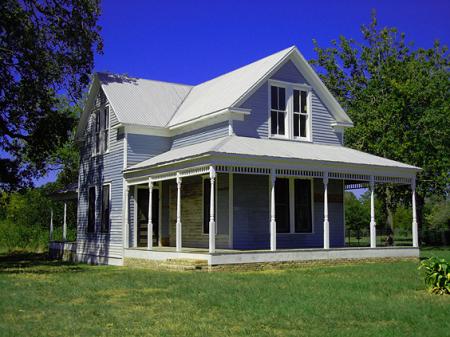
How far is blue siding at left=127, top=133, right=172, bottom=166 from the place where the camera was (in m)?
22.4

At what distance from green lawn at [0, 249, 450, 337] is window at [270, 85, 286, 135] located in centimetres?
747

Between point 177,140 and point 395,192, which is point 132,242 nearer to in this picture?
point 177,140

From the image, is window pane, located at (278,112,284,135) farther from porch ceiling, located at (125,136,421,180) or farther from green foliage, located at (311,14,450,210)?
green foliage, located at (311,14,450,210)

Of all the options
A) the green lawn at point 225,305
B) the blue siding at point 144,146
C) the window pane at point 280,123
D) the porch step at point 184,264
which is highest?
the window pane at point 280,123

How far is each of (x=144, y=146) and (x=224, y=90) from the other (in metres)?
4.05

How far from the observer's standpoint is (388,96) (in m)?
32.2

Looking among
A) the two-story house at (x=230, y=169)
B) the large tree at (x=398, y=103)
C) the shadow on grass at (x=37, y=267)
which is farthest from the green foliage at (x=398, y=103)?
the shadow on grass at (x=37, y=267)

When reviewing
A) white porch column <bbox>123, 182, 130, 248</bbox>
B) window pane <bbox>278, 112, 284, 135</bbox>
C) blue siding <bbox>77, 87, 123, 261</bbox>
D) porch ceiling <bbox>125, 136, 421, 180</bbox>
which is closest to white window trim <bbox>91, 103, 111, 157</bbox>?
blue siding <bbox>77, 87, 123, 261</bbox>

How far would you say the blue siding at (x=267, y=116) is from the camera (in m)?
20.4

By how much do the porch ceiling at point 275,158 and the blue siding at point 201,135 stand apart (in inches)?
15.1

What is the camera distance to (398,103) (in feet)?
101

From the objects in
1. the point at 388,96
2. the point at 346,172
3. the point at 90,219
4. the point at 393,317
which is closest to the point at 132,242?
the point at 90,219

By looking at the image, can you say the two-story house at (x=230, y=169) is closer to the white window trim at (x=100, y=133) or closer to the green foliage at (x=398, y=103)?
the white window trim at (x=100, y=133)

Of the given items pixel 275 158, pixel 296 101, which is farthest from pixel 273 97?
pixel 275 158
